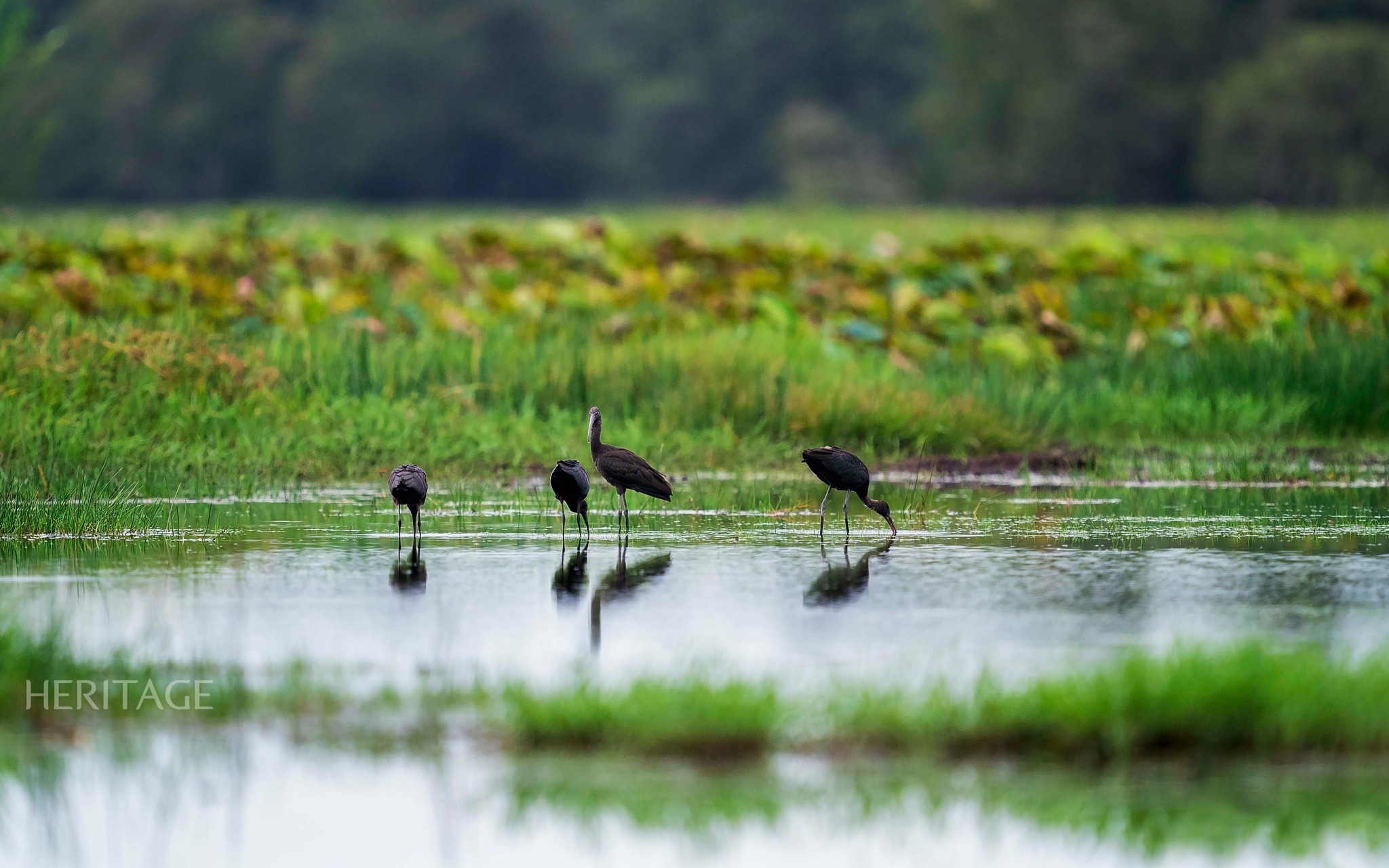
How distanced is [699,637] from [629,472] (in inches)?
71.9

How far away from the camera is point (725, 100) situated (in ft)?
173

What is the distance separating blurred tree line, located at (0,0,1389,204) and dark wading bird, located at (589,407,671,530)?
91.8 ft

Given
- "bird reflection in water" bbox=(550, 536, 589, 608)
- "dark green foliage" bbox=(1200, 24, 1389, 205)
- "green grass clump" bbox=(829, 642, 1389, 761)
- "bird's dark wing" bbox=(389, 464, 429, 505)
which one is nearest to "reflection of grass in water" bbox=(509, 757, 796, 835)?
"green grass clump" bbox=(829, 642, 1389, 761)

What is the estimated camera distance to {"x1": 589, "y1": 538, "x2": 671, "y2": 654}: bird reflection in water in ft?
19.5

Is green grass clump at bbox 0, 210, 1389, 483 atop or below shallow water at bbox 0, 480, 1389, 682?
atop

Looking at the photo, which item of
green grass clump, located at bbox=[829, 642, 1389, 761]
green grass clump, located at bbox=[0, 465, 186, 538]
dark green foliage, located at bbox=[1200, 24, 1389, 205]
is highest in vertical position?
dark green foliage, located at bbox=[1200, 24, 1389, 205]

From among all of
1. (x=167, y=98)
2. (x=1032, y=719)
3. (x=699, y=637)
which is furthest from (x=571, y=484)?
(x=167, y=98)

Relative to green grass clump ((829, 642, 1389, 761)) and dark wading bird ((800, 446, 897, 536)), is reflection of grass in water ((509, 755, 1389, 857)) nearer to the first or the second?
green grass clump ((829, 642, 1389, 761))

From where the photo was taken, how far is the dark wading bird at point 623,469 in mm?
7512

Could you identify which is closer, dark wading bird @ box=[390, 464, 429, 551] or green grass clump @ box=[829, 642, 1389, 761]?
green grass clump @ box=[829, 642, 1389, 761]

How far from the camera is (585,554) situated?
746 cm

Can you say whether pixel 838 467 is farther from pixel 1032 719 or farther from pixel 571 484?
pixel 1032 719

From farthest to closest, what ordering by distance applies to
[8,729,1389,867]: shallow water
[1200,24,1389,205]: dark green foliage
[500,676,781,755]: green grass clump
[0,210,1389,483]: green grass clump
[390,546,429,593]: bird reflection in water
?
[1200,24,1389,205]: dark green foliage < [0,210,1389,483]: green grass clump < [390,546,429,593]: bird reflection in water < [500,676,781,755]: green grass clump < [8,729,1389,867]: shallow water

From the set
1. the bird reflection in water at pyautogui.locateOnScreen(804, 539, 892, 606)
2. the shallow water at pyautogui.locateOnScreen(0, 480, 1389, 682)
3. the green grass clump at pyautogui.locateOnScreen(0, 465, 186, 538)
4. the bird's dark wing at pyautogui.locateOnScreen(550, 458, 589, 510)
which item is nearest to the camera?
the shallow water at pyautogui.locateOnScreen(0, 480, 1389, 682)
